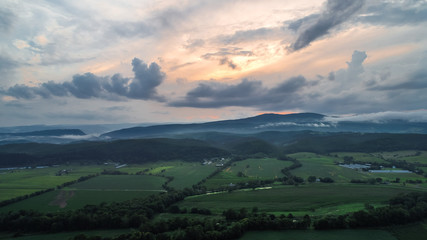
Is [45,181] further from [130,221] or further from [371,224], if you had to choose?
[371,224]

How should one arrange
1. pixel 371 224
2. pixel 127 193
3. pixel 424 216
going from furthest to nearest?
1. pixel 127 193
2. pixel 424 216
3. pixel 371 224

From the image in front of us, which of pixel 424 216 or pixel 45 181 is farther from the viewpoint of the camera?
pixel 45 181

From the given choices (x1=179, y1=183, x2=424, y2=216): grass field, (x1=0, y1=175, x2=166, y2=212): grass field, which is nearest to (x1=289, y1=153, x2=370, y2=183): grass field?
(x1=179, y1=183, x2=424, y2=216): grass field

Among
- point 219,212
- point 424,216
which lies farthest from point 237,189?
point 424,216

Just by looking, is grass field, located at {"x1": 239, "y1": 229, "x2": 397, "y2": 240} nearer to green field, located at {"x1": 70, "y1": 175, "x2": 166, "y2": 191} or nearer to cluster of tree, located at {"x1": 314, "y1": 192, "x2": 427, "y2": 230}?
cluster of tree, located at {"x1": 314, "y1": 192, "x2": 427, "y2": 230}

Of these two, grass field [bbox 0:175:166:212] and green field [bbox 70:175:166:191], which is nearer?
grass field [bbox 0:175:166:212]

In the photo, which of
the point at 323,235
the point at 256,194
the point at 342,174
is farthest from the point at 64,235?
the point at 342,174

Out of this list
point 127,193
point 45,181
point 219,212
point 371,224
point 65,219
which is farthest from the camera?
point 45,181
